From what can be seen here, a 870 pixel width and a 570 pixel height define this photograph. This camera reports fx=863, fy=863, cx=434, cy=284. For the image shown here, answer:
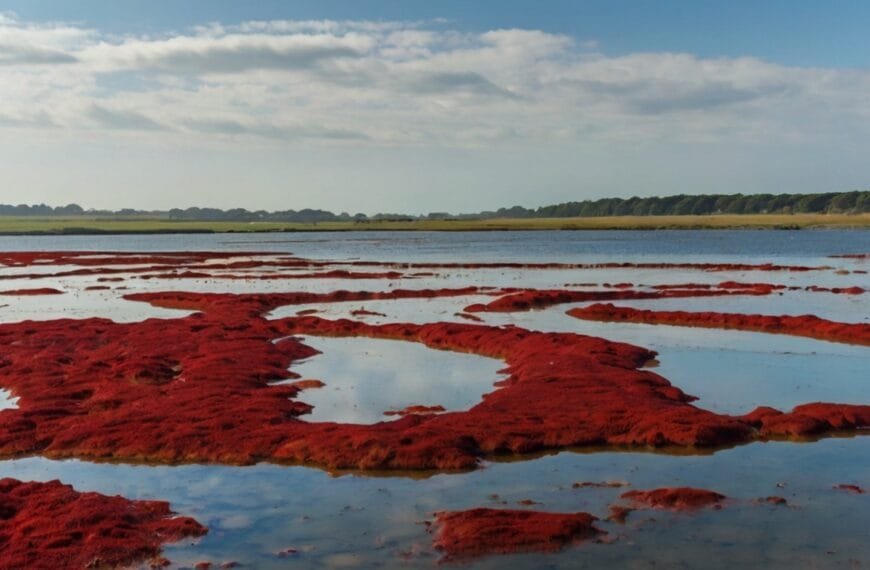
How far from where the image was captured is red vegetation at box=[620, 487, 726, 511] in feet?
56.1

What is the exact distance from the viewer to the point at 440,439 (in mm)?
21172

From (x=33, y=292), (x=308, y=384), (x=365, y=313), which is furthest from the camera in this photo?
(x=33, y=292)

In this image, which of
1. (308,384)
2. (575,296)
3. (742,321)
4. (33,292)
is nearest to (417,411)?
(308,384)

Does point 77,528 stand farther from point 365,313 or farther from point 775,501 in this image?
point 365,313

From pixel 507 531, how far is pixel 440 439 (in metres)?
5.70

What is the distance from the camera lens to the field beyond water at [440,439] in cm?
1545

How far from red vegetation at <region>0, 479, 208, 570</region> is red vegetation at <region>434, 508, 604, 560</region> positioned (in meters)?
4.73

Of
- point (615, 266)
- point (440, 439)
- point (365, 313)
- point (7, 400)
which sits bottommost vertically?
point (7, 400)

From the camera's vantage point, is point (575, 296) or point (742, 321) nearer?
point (742, 321)

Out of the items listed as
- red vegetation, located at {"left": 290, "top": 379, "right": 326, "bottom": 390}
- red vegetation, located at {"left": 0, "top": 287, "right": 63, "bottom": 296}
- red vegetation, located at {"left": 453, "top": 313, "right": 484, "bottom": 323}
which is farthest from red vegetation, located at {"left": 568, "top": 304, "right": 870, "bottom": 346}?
red vegetation, located at {"left": 0, "top": 287, "right": 63, "bottom": 296}

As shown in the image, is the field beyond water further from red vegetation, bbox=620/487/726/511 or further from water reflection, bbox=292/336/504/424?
water reflection, bbox=292/336/504/424

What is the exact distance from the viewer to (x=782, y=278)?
69.6 meters

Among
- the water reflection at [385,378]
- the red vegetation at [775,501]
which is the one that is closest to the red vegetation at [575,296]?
the water reflection at [385,378]

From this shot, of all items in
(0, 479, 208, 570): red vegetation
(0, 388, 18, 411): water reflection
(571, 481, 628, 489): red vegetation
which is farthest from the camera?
(0, 388, 18, 411): water reflection
